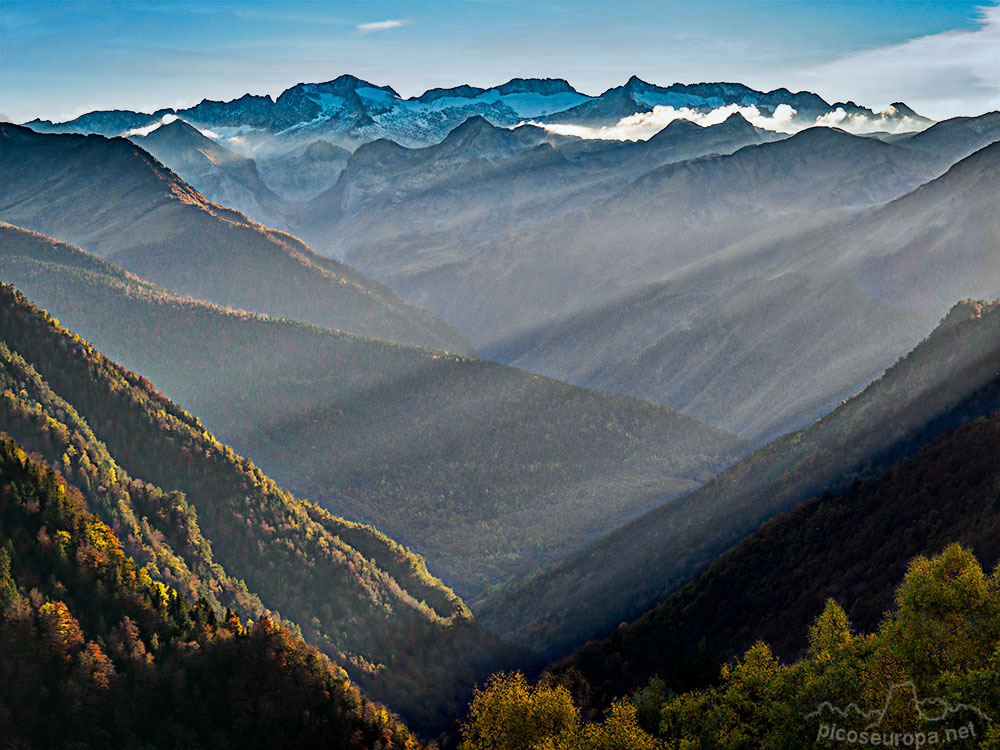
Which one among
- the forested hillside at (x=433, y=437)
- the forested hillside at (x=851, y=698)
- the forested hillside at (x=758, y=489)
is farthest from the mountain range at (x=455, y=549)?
the forested hillside at (x=433, y=437)

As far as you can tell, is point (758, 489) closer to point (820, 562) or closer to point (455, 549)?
point (820, 562)

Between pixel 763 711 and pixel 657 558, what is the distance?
60.6m

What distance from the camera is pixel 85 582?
64250mm

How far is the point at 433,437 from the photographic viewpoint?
6801 inches

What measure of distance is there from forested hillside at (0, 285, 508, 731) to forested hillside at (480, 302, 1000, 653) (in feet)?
30.8

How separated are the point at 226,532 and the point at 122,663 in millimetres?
45345

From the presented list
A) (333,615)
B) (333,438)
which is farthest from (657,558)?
(333,438)

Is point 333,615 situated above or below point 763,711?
below

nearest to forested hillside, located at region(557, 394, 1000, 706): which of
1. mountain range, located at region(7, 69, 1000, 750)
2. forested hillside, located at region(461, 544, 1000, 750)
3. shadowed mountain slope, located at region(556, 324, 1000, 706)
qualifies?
shadowed mountain slope, located at region(556, 324, 1000, 706)

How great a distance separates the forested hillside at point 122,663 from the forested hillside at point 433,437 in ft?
218

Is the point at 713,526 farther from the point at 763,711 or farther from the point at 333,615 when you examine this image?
the point at 763,711

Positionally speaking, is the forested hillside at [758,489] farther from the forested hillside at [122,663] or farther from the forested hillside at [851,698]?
the forested hillside at [851,698]

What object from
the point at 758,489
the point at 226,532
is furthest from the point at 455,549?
the point at 758,489

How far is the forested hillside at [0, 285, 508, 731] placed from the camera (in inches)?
3561
